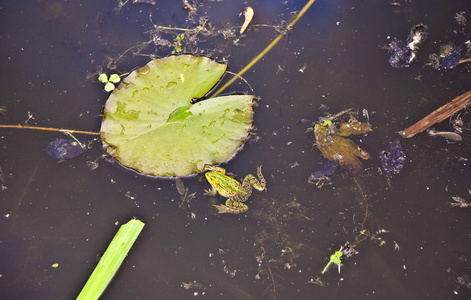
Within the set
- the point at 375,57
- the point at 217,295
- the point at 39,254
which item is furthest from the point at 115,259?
the point at 375,57

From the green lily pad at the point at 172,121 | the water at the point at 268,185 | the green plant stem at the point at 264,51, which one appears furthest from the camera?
the green plant stem at the point at 264,51

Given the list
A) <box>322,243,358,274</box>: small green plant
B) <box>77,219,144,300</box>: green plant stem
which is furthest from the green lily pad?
<box>322,243,358,274</box>: small green plant

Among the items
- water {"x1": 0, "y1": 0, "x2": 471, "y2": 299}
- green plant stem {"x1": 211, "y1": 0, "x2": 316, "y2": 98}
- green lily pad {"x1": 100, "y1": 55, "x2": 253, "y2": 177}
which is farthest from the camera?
green plant stem {"x1": 211, "y1": 0, "x2": 316, "y2": 98}

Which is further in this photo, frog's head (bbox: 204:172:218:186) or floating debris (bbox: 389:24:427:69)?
floating debris (bbox: 389:24:427:69)

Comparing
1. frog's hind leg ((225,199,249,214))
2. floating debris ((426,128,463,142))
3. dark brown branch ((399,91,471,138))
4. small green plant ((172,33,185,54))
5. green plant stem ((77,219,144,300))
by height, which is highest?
small green plant ((172,33,185,54))

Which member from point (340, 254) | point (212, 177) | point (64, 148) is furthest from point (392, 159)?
point (64, 148)

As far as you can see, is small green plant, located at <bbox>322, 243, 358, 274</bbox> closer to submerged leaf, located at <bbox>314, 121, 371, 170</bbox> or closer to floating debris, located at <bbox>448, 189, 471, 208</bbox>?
submerged leaf, located at <bbox>314, 121, 371, 170</bbox>

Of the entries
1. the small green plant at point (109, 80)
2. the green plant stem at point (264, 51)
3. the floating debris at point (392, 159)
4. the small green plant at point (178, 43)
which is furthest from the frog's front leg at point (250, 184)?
the small green plant at point (109, 80)

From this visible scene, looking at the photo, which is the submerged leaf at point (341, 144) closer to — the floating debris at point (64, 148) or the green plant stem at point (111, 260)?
the green plant stem at point (111, 260)
